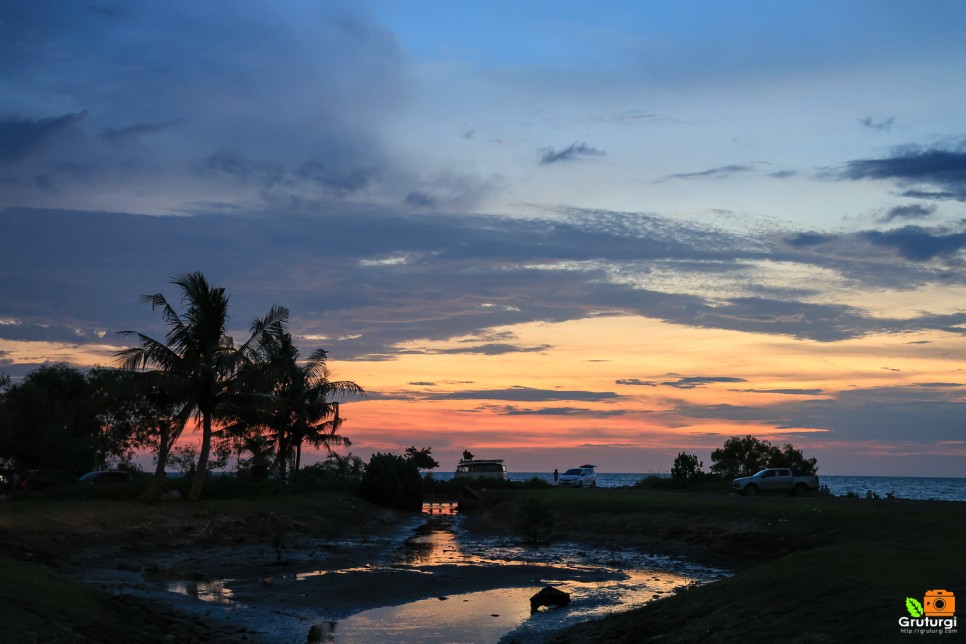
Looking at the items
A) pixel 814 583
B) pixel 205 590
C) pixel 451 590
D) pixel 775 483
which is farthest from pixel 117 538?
pixel 775 483

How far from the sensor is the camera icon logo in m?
11.7

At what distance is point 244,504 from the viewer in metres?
41.9

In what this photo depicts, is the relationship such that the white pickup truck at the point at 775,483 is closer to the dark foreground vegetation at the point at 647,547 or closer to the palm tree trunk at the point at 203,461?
the dark foreground vegetation at the point at 647,547

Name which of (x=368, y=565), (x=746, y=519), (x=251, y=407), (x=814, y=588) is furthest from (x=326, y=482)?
(x=814, y=588)

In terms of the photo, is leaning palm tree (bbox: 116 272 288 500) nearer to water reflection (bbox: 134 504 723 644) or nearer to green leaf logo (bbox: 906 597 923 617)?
water reflection (bbox: 134 504 723 644)

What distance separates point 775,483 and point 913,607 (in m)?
43.2

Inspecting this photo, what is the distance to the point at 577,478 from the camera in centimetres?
8188

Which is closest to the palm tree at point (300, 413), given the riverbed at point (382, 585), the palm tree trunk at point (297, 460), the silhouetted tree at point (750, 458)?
the palm tree trunk at point (297, 460)

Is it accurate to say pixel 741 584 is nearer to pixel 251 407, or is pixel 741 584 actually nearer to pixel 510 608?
pixel 510 608

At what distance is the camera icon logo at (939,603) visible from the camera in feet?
38.4

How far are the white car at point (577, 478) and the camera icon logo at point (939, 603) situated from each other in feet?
228

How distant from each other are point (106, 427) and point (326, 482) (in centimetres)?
2021

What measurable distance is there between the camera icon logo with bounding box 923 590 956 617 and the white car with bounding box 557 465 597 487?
228ft

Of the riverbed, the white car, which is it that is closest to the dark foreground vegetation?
the riverbed
